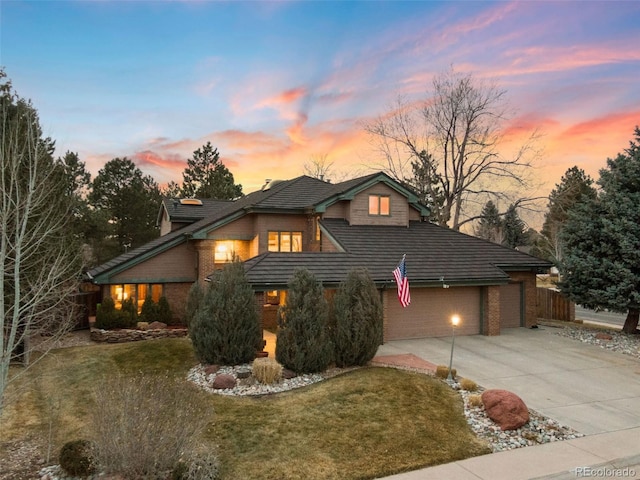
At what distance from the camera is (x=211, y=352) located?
13.9 m

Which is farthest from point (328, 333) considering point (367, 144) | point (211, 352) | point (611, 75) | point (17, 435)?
point (367, 144)

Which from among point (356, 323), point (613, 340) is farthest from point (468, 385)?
point (613, 340)

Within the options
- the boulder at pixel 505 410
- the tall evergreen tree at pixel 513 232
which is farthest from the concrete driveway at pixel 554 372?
the tall evergreen tree at pixel 513 232

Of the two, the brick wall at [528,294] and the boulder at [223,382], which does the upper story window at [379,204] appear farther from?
the boulder at [223,382]

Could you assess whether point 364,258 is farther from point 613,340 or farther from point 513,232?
point 513,232

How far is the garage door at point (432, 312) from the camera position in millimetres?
18375

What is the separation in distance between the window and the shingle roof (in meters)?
7.81

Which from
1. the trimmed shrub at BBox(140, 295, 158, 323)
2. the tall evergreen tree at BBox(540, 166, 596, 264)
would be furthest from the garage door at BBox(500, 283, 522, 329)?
the tall evergreen tree at BBox(540, 166, 596, 264)

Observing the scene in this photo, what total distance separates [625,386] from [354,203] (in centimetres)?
1374

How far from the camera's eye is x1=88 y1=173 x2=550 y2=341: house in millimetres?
18531

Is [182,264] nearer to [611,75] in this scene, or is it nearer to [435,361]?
[435,361]

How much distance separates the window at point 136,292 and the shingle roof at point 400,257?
7.81 m

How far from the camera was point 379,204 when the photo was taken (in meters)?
23.0

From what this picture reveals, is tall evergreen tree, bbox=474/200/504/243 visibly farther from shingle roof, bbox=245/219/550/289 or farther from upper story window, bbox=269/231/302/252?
upper story window, bbox=269/231/302/252
